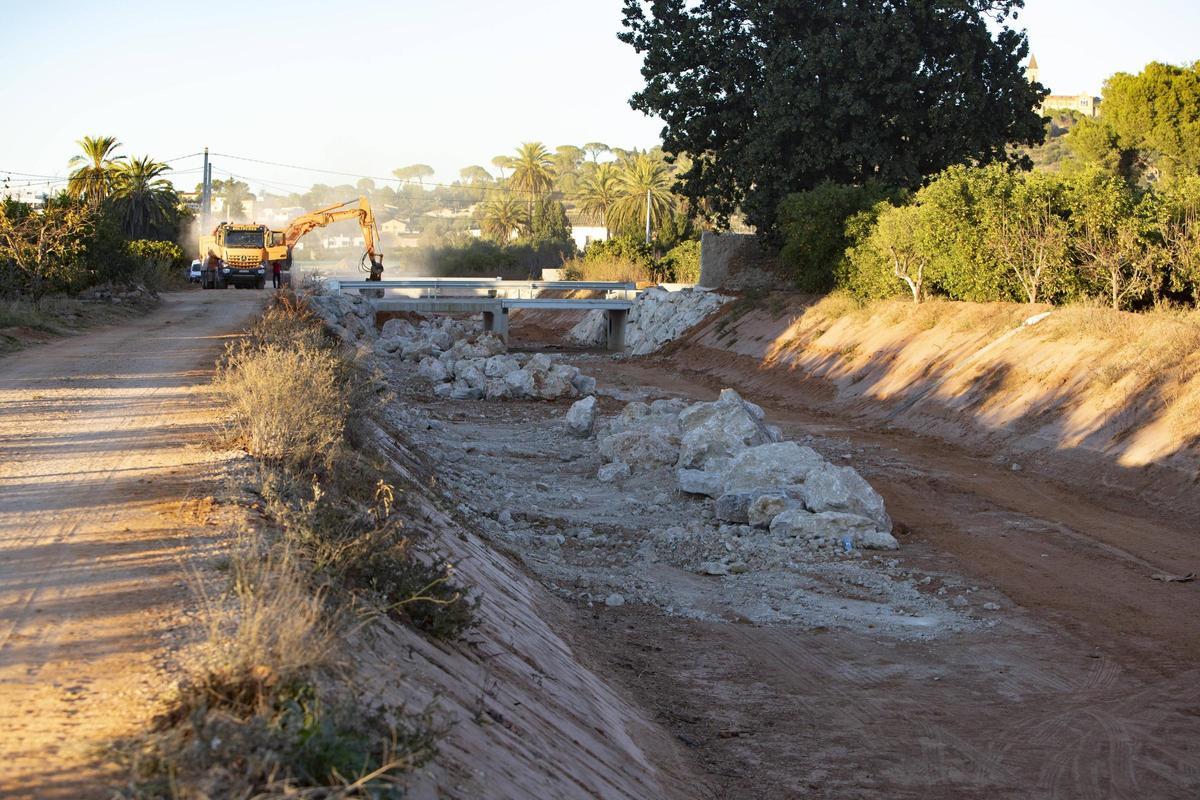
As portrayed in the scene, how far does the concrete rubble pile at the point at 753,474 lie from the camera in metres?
16.3

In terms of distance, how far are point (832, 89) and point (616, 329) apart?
1836cm

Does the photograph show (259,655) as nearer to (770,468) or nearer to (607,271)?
(770,468)

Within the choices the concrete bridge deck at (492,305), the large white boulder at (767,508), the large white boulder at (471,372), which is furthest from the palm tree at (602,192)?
the large white boulder at (767,508)

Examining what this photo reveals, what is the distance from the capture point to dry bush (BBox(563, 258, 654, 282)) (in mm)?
66562

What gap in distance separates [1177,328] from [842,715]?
1612cm

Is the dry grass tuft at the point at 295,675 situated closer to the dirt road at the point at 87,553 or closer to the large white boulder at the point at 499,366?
the dirt road at the point at 87,553

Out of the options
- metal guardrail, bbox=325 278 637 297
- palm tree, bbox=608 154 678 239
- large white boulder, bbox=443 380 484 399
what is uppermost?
palm tree, bbox=608 154 678 239

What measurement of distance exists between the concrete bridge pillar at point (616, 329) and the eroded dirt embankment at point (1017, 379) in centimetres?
1430

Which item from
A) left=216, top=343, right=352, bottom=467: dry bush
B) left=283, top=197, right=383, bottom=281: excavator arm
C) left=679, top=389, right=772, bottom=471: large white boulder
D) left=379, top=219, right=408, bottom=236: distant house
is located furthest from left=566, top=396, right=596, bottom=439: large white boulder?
left=379, top=219, right=408, bottom=236: distant house

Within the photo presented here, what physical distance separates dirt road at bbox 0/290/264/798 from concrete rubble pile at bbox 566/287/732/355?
35.4 m

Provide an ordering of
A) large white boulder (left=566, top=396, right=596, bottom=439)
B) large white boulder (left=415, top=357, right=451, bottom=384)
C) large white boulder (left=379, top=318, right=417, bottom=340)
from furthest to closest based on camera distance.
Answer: large white boulder (left=379, top=318, right=417, bottom=340) → large white boulder (left=415, top=357, right=451, bottom=384) → large white boulder (left=566, top=396, right=596, bottom=439)

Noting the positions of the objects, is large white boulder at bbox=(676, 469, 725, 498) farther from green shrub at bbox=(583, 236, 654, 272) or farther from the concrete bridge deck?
green shrub at bbox=(583, 236, 654, 272)

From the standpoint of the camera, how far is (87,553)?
24.7ft

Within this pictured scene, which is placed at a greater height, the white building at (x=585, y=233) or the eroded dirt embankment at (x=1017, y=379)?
the white building at (x=585, y=233)
